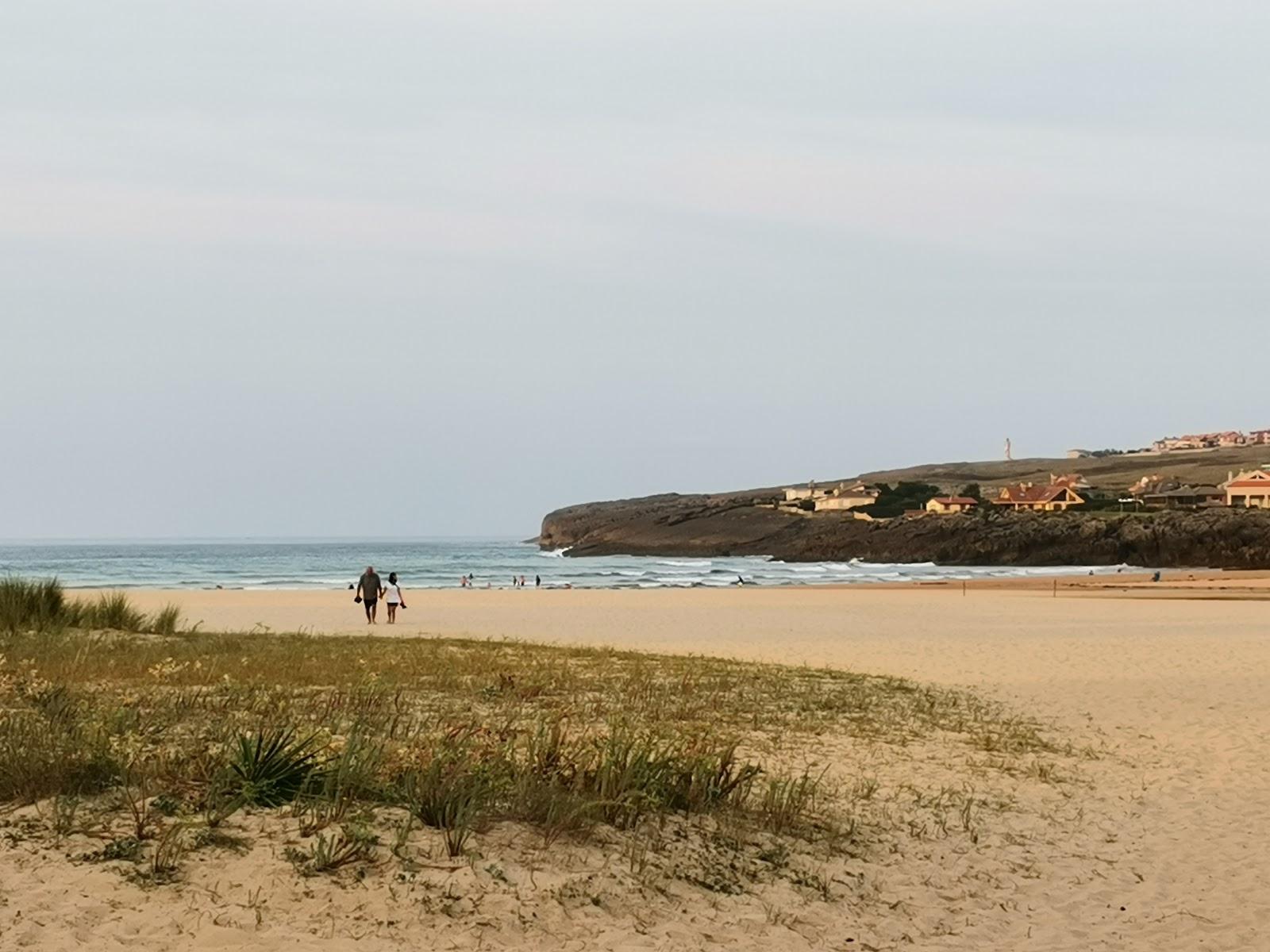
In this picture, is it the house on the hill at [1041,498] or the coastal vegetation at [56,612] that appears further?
the house on the hill at [1041,498]

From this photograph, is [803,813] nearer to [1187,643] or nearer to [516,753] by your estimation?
[516,753]

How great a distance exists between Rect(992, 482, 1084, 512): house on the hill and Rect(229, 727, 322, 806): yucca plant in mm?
124750

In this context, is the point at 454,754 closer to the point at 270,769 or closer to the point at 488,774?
the point at 488,774

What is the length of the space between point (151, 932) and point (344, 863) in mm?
1043

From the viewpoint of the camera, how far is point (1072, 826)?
371 inches

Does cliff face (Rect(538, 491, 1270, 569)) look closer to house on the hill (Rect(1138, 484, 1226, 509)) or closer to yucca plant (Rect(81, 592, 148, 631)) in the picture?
house on the hill (Rect(1138, 484, 1226, 509))

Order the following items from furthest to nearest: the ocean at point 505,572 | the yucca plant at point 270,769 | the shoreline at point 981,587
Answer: the ocean at point 505,572, the shoreline at point 981,587, the yucca plant at point 270,769

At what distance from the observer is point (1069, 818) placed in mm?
9672

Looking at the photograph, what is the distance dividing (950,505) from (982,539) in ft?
108

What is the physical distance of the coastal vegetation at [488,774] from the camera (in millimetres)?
7023

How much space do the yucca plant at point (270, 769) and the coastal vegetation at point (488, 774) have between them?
0.01m

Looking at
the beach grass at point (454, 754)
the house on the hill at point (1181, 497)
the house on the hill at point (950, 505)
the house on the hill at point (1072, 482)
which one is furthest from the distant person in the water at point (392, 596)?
the house on the hill at point (1072, 482)

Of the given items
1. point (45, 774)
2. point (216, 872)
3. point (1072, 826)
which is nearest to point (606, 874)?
point (216, 872)

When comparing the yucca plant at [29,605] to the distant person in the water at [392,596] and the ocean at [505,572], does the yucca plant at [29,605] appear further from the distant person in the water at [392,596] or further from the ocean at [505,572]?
the ocean at [505,572]
